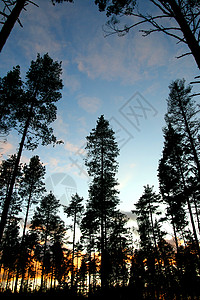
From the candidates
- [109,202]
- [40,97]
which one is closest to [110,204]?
[109,202]

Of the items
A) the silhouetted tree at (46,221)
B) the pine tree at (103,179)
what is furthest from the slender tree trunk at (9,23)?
the silhouetted tree at (46,221)

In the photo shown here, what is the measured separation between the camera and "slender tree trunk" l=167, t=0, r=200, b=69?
3362 mm

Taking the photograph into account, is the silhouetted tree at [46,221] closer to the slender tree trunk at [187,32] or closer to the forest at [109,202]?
the forest at [109,202]

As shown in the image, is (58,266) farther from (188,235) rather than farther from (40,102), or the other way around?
(40,102)

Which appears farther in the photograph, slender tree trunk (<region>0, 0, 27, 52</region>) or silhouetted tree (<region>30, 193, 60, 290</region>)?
silhouetted tree (<region>30, 193, 60, 290</region>)

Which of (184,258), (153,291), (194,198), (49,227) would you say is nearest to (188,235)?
(194,198)

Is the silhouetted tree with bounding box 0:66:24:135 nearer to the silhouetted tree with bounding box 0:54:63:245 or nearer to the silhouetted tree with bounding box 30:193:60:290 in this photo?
the silhouetted tree with bounding box 0:54:63:245

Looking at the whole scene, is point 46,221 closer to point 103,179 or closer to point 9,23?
point 103,179

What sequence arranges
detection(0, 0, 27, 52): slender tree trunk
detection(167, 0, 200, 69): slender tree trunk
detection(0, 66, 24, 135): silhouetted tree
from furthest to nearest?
detection(0, 66, 24, 135): silhouetted tree
detection(0, 0, 27, 52): slender tree trunk
detection(167, 0, 200, 69): slender tree trunk

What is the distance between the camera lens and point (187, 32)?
3605 mm

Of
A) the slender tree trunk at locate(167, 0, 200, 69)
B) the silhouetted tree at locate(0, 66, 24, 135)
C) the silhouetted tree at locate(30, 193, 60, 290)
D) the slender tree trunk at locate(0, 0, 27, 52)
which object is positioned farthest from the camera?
the silhouetted tree at locate(30, 193, 60, 290)

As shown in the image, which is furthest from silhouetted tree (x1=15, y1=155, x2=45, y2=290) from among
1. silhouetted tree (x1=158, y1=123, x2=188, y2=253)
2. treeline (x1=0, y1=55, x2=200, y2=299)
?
silhouetted tree (x1=158, y1=123, x2=188, y2=253)

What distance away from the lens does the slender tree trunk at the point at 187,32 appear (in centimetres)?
336

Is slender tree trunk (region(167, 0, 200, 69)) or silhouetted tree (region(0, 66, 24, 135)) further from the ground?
silhouetted tree (region(0, 66, 24, 135))
